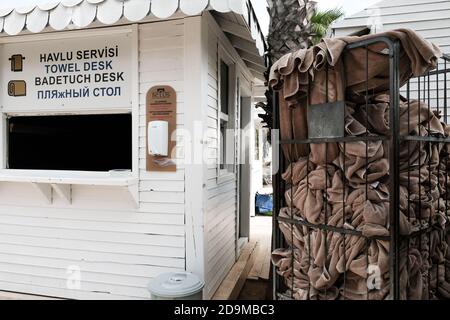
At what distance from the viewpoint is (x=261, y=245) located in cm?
509

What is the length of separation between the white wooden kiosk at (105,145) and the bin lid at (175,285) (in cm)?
25

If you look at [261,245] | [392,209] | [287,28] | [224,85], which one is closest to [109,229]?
[224,85]

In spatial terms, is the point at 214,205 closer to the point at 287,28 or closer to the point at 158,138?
the point at 158,138

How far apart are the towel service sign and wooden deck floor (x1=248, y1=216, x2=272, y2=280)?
259cm

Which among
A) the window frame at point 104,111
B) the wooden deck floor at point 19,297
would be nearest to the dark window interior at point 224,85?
the window frame at point 104,111

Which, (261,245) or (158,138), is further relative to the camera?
(261,245)

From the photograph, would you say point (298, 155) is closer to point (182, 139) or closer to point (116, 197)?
point (182, 139)

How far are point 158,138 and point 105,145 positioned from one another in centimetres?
97

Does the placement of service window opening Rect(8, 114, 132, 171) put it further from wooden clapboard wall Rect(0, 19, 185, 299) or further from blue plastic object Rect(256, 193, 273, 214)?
blue plastic object Rect(256, 193, 273, 214)

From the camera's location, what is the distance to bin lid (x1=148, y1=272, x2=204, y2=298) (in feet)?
7.39

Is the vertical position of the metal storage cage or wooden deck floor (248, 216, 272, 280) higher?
the metal storage cage

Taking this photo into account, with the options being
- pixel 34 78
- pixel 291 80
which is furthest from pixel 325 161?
pixel 34 78

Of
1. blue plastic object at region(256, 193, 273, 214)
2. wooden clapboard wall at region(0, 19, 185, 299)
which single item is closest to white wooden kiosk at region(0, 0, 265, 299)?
wooden clapboard wall at region(0, 19, 185, 299)

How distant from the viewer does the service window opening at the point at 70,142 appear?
323 centimetres
